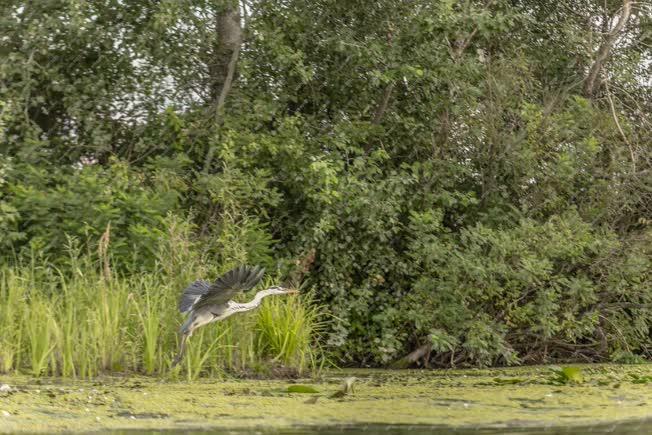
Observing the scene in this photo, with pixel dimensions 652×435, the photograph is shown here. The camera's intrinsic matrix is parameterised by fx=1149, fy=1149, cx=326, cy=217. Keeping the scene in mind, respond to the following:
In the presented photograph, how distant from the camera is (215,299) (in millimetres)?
8039

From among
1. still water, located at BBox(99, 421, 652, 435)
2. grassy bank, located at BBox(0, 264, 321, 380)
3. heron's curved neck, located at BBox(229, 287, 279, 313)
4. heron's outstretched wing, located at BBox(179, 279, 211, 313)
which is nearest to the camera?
still water, located at BBox(99, 421, 652, 435)

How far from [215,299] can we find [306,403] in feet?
4.88

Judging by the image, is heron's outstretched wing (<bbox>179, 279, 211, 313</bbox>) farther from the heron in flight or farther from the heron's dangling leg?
the heron's dangling leg

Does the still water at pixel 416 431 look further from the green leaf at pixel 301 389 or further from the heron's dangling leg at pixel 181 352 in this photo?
the heron's dangling leg at pixel 181 352

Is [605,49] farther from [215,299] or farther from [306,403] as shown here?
[306,403]

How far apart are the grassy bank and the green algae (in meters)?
0.34

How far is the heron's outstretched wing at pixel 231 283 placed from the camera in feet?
25.4

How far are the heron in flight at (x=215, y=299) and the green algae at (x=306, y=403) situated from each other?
1.38 ft

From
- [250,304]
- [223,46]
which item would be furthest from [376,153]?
[250,304]

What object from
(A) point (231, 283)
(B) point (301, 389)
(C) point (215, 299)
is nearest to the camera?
(B) point (301, 389)

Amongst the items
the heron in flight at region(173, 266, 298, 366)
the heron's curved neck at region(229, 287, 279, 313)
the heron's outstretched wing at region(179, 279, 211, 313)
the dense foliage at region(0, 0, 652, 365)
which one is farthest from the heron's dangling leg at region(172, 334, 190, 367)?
the dense foliage at region(0, 0, 652, 365)

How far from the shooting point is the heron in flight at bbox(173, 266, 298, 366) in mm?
7773

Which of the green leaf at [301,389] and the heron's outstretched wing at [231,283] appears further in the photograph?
the heron's outstretched wing at [231,283]

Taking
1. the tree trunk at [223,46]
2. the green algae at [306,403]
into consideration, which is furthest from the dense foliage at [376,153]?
the green algae at [306,403]
